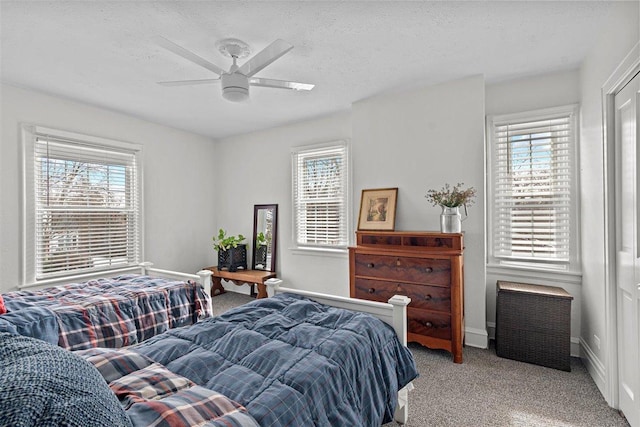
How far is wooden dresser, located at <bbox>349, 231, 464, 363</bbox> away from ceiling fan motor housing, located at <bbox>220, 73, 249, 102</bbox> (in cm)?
178

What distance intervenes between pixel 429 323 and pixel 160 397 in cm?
235

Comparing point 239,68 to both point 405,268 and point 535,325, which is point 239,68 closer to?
point 405,268

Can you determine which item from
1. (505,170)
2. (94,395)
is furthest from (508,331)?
(94,395)

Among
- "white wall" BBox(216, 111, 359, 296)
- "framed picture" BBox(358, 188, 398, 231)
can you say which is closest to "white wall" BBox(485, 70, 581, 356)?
"framed picture" BBox(358, 188, 398, 231)

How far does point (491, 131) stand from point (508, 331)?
6.37 feet

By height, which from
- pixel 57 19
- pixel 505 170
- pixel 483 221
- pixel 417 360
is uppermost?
pixel 57 19

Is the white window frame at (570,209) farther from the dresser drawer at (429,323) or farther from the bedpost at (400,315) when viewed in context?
the bedpost at (400,315)

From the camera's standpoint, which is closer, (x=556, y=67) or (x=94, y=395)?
(x=94, y=395)

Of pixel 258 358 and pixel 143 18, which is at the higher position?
pixel 143 18

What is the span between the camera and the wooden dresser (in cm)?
268

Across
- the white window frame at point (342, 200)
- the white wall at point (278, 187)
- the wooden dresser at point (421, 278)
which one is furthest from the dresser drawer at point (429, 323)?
the white window frame at point (342, 200)

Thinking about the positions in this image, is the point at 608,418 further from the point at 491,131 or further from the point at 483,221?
the point at 491,131

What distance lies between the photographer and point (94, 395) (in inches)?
27.9

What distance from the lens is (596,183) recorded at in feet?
7.72
